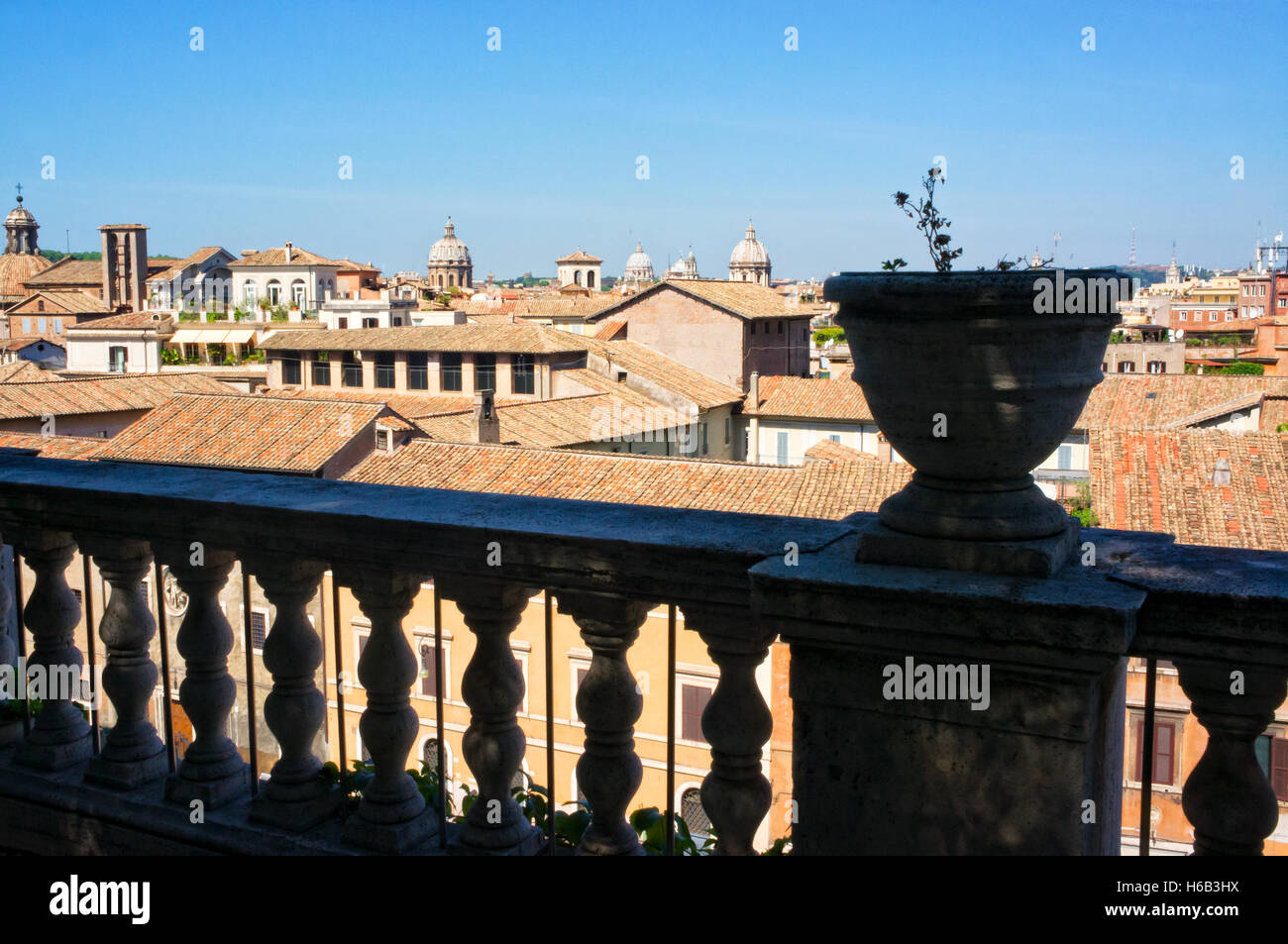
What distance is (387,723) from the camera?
272 centimetres

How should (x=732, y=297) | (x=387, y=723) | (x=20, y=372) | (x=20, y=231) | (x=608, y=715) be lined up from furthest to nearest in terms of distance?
(x=20, y=231), (x=732, y=297), (x=20, y=372), (x=387, y=723), (x=608, y=715)

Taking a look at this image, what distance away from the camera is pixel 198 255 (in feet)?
272

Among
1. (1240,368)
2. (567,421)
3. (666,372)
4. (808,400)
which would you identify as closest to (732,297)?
(666,372)

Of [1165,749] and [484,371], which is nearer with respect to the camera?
[1165,749]

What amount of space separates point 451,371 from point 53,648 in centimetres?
3471

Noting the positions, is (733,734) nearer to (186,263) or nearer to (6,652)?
(6,652)

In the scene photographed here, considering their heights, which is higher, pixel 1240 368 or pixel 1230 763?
pixel 1240 368

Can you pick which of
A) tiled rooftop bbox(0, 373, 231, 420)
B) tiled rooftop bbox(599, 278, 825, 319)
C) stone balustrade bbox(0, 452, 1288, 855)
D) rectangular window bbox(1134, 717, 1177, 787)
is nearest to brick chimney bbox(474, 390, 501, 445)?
tiled rooftop bbox(0, 373, 231, 420)

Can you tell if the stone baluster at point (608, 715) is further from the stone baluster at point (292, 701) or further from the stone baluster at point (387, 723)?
the stone baluster at point (292, 701)

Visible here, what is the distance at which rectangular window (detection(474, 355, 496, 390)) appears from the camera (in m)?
36.8

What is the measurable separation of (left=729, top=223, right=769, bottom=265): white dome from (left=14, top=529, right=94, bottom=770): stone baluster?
11136 cm

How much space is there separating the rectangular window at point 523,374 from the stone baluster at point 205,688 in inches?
1315

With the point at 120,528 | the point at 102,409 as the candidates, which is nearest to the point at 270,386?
the point at 102,409
